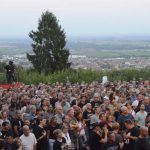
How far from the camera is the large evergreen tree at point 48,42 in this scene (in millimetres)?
61219

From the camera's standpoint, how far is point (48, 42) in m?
63.4

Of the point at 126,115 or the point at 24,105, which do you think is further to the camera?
the point at 24,105

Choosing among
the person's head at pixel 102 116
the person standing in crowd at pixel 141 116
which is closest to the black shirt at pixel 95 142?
the person's head at pixel 102 116

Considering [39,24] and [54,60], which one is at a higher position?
[39,24]

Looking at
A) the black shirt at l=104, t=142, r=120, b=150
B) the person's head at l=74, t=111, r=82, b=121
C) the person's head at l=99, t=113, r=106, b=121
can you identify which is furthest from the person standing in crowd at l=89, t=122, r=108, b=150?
the person's head at l=74, t=111, r=82, b=121

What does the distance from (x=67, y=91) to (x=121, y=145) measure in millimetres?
9792

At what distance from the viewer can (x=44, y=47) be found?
6372cm

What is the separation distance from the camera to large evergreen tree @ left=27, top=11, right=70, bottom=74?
61.2 metres

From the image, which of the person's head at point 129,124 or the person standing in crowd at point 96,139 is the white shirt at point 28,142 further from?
the person's head at point 129,124

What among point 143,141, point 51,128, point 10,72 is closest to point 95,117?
point 51,128

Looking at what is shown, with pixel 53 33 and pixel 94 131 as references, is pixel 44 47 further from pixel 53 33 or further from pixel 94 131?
pixel 94 131

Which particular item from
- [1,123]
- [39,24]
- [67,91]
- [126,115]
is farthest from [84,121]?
[39,24]

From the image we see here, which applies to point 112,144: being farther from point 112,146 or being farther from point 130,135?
point 130,135

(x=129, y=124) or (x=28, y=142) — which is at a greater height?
(x=129, y=124)
